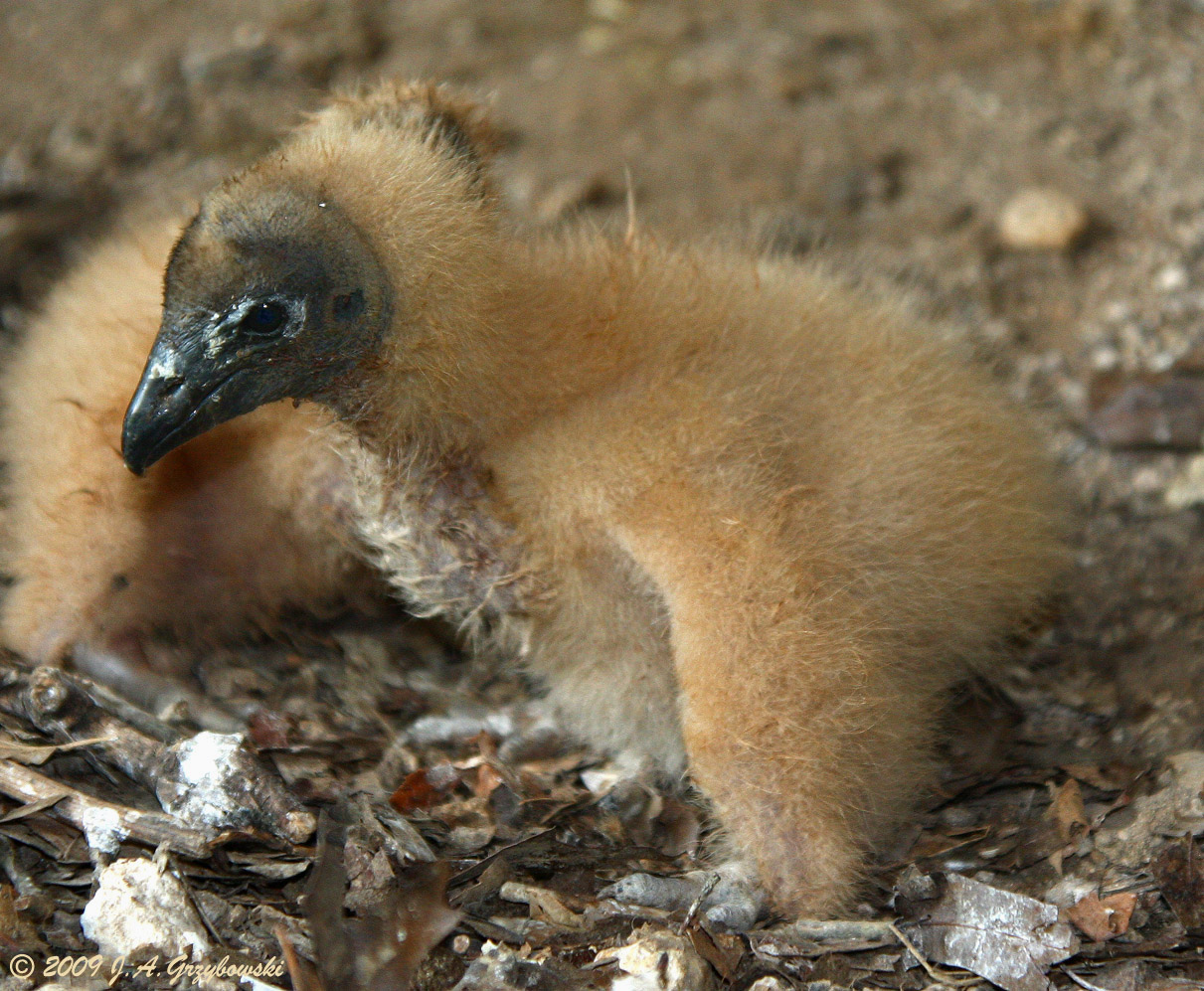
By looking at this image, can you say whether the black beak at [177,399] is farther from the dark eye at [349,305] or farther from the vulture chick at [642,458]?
the dark eye at [349,305]

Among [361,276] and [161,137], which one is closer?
[361,276]

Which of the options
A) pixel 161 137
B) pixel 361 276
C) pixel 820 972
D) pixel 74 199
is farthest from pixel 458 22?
pixel 820 972

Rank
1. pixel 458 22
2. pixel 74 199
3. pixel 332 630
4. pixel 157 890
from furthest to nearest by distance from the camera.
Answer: pixel 458 22 → pixel 74 199 → pixel 332 630 → pixel 157 890

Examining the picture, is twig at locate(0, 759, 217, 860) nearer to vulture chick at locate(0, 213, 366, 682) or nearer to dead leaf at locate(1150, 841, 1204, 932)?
vulture chick at locate(0, 213, 366, 682)

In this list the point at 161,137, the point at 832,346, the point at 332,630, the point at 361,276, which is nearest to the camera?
the point at 361,276

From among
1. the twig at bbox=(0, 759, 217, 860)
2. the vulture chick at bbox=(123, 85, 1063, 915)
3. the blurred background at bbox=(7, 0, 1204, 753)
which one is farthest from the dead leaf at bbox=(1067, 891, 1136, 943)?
the twig at bbox=(0, 759, 217, 860)

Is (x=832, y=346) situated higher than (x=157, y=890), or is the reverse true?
(x=832, y=346)

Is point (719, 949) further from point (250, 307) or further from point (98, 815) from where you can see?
point (250, 307)

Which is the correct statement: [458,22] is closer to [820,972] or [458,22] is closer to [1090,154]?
[1090,154]
